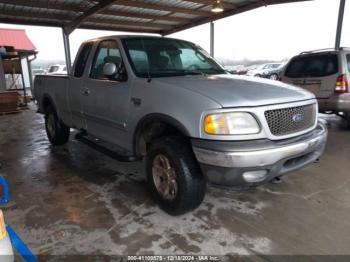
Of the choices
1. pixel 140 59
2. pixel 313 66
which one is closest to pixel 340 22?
pixel 313 66


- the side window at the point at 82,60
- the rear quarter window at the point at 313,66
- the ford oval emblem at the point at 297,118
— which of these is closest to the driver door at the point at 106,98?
the side window at the point at 82,60

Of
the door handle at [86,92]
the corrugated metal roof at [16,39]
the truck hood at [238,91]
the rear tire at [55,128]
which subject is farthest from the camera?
the corrugated metal roof at [16,39]

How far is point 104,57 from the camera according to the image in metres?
3.62

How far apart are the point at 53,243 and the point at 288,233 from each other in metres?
2.09

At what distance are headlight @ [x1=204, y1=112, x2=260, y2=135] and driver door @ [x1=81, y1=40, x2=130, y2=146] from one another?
3.80 ft

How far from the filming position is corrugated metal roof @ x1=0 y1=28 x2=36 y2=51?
2179cm

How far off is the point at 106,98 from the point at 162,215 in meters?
1.59

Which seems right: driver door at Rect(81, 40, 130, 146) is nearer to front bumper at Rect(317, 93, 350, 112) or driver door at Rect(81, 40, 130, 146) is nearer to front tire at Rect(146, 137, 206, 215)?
front tire at Rect(146, 137, 206, 215)

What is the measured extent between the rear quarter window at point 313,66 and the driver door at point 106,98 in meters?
4.52

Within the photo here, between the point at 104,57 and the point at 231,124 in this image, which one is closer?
the point at 231,124

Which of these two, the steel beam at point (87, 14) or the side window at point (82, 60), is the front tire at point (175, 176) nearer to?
the side window at point (82, 60)

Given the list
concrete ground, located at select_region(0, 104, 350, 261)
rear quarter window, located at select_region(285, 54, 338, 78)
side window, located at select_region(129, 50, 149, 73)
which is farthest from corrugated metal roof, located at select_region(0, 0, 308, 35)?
concrete ground, located at select_region(0, 104, 350, 261)

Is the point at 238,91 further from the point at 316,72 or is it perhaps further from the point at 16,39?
the point at 16,39

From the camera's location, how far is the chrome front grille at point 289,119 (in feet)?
7.55
